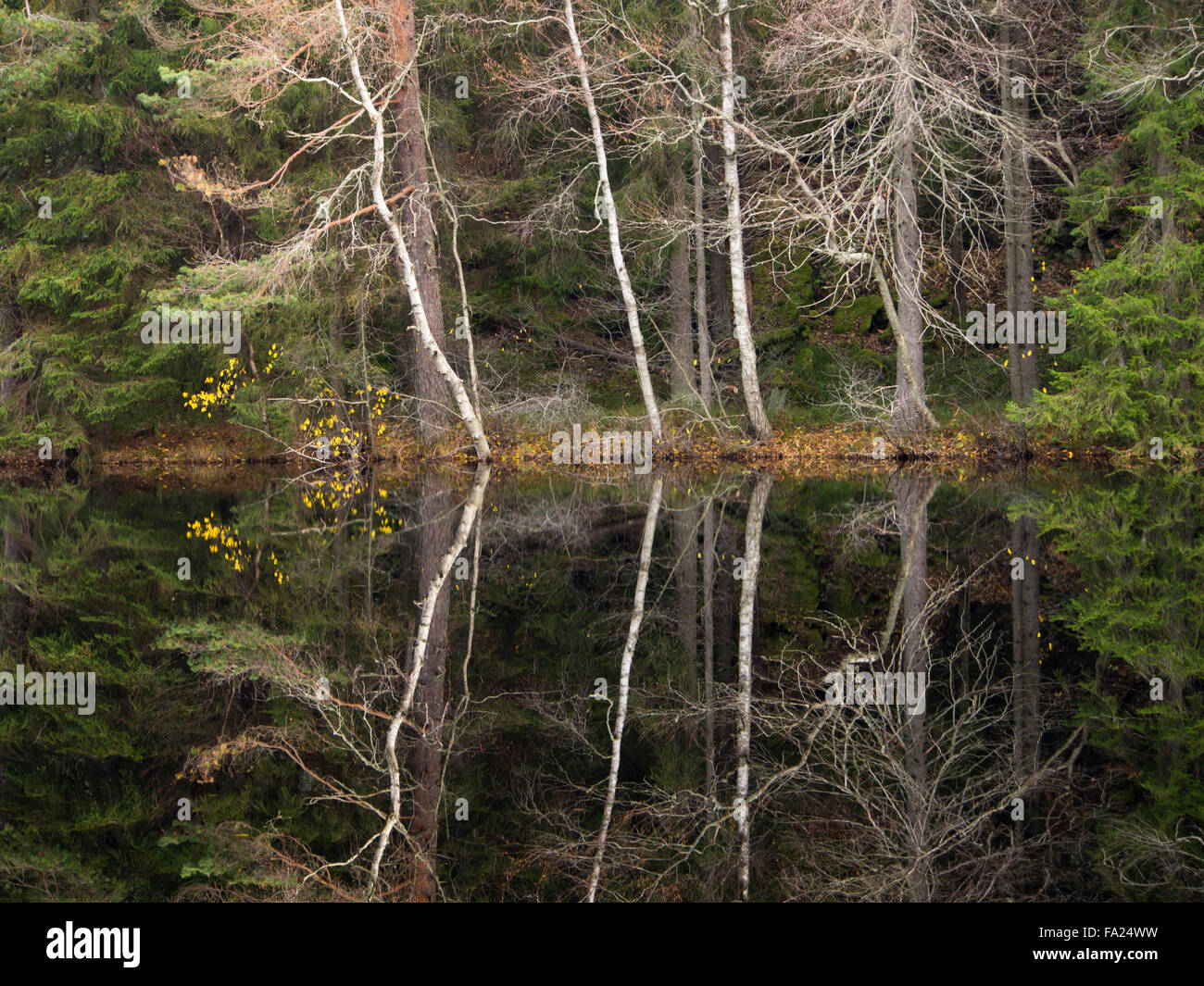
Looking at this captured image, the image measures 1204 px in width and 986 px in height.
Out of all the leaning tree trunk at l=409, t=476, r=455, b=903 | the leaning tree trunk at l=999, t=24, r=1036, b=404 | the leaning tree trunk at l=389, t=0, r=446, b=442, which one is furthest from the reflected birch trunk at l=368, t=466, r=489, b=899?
the leaning tree trunk at l=999, t=24, r=1036, b=404

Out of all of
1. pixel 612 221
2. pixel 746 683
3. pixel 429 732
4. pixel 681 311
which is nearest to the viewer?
pixel 429 732

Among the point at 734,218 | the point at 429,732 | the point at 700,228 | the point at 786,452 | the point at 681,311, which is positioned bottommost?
the point at 429,732

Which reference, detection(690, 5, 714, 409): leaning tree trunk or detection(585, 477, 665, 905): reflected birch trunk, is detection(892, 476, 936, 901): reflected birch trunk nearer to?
detection(585, 477, 665, 905): reflected birch trunk

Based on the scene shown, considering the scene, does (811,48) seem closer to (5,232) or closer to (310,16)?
(310,16)

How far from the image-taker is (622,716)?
6.20 meters

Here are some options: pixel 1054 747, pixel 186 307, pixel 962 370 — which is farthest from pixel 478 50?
pixel 1054 747

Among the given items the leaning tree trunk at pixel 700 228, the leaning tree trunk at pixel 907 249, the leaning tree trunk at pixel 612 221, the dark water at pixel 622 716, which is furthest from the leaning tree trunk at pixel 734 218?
the dark water at pixel 622 716

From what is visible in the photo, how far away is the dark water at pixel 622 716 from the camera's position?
14.2 ft

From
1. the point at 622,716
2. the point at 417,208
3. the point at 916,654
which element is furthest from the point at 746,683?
the point at 417,208

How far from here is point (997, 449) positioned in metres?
18.8

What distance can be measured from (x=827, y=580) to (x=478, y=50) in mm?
15350

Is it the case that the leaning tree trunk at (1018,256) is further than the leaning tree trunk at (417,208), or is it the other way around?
the leaning tree trunk at (1018,256)

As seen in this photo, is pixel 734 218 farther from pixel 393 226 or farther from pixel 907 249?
pixel 393 226

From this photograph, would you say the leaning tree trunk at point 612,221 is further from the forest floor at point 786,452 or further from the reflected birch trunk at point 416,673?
the reflected birch trunk at point 416,673
